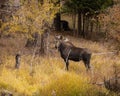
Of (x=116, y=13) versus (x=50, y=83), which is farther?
(x=116, y=13)

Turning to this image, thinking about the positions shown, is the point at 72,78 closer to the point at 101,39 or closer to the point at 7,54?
the point at 7,54

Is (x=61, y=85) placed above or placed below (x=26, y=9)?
below

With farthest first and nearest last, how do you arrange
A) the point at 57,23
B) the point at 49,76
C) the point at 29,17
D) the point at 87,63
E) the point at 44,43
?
the point at 57,23 < the point at 44,43 < the point at 29,17 < the point at 87,63 < the point at 49,76

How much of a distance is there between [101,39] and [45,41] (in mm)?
12940

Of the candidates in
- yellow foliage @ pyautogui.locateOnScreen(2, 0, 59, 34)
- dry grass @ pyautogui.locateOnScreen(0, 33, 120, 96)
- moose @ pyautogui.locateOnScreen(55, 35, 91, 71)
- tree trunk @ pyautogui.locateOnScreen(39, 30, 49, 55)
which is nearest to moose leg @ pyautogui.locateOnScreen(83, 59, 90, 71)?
moose @ pyautogui.locateOnScreen(55, 35, 91, 71)

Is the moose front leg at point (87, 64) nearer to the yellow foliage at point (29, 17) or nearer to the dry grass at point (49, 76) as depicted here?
the dry grass at point (49, 76)

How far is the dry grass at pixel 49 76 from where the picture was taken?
16188 mm

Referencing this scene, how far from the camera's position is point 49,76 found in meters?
19.4

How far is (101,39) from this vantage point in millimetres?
37719

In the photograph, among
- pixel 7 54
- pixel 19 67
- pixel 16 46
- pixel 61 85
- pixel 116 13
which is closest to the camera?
pixel 61 85

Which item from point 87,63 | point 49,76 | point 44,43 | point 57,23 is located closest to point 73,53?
point 87,63

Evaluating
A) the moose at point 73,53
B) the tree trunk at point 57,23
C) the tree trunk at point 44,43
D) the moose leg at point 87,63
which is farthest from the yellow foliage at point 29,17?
the tree trunk at point 57,23

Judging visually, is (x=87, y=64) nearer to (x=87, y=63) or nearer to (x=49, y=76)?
(x=87, y=63)

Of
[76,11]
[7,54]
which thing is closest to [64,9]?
[76,11]
